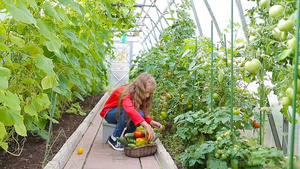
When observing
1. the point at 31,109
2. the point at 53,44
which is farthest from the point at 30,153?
the point at 53,44

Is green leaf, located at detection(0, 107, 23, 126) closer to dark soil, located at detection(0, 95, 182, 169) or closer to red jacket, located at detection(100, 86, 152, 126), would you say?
dark soil, located at detection(0, 95, 182, 169)

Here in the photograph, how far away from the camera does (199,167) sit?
2.48m

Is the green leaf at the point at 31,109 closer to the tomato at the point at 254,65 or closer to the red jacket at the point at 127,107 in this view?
the red jacket at the point at 127,107

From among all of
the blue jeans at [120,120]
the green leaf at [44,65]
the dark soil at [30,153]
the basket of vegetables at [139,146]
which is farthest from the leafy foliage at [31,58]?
the basket of vegetables at [139,146]

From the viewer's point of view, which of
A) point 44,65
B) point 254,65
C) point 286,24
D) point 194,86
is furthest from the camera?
point 194,86

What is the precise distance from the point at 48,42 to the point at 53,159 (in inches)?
44.1

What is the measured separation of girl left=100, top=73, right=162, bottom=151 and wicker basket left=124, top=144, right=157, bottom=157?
11 centimetres

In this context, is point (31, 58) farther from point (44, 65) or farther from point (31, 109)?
point (44, 65)

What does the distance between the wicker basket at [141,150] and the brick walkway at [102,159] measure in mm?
38

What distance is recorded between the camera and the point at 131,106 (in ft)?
10.9

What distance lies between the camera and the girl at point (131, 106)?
11.0ft

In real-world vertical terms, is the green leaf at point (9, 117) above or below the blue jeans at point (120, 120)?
above

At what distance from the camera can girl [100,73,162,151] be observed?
3.35 m

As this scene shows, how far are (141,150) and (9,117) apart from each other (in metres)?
1.73
